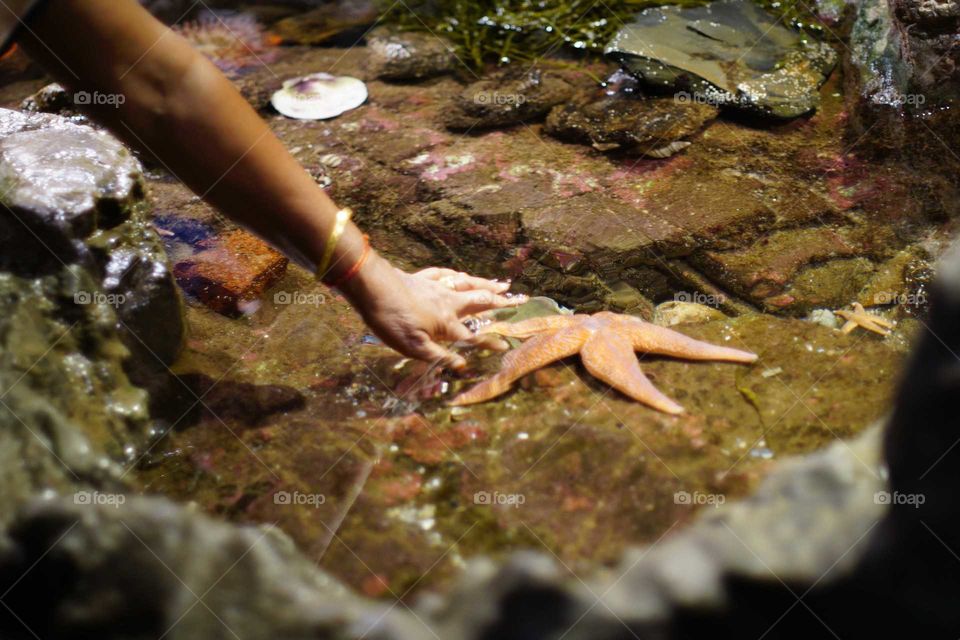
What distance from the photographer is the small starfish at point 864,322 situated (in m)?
3.28

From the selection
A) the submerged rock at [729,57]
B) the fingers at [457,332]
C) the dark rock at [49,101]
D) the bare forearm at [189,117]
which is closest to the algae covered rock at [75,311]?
the bare forearm at [189,117]

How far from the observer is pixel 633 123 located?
470cm

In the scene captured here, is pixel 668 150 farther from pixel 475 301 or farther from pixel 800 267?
pixel 475 301

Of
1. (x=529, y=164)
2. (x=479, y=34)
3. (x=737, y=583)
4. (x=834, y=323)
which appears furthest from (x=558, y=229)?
(x=479, y=34)

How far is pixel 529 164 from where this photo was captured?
4.61 m

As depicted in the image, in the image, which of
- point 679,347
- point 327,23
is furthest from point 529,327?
point 327,23

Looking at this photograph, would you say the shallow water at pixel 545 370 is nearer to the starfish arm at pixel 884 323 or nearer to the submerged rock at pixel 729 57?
the starfish arm at pixel 884 323

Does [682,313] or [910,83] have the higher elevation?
[910,83]

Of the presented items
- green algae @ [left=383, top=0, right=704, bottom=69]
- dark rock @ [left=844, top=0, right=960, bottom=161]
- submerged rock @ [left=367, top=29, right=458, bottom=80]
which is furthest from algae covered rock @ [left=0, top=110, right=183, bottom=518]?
dark rock @ [left=844, top=0, right=960, bottom=161]

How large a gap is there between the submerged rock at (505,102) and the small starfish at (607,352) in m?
2.36

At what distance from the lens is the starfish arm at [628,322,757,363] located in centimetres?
296

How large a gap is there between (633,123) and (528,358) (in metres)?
2.41

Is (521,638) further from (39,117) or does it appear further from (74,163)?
(39,117)

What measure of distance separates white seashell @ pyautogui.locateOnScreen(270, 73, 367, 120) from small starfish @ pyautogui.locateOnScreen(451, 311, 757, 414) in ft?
10.3
